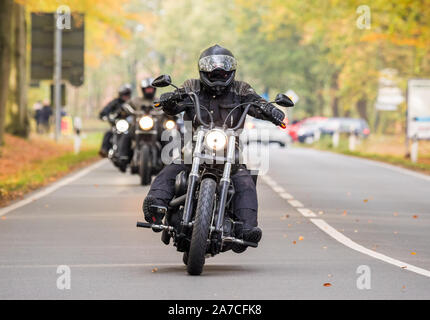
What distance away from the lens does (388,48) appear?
63750mm

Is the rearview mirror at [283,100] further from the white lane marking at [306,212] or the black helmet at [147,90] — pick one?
the black helmet at [147,90]

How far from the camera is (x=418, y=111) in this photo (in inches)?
1467

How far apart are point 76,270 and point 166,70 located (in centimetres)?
10325

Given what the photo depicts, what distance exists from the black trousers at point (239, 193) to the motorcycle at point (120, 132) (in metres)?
12.0

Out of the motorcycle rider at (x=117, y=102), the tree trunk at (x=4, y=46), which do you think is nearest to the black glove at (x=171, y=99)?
the motorcycle rider at (x=117, y=102)

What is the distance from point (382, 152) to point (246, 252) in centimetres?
3659

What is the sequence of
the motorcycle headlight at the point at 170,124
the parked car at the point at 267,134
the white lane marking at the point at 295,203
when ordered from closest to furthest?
A: the white lane marking at the point at 295,203 → the motorcycle headlight at the point at 170,124 → the parked car at the point at 267,134

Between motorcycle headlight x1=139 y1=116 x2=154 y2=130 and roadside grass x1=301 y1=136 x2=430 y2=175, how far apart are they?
1016cm

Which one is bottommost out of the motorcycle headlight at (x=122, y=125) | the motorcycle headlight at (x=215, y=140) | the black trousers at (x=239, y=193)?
the black trousers at (x=239, y=193)

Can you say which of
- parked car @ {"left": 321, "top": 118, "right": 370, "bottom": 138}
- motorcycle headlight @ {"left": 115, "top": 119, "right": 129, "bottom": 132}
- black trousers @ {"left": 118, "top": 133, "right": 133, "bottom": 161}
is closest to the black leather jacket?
motorcycle headlight @ {"left": 115, "top": 119, "right": 129, "bottom": 132}

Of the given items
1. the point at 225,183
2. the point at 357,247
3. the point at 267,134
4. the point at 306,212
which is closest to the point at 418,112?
the point at 306,212

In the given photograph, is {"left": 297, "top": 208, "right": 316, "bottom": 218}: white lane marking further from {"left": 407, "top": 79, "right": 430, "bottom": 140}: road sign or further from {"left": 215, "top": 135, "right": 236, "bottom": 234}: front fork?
{"left": 407, "top": 79, "right": 430, "bottom": 140}: road sign

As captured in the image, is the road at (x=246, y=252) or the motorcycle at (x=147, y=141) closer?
the road at (x=246, y=252)

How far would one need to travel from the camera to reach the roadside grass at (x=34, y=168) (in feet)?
70.1
